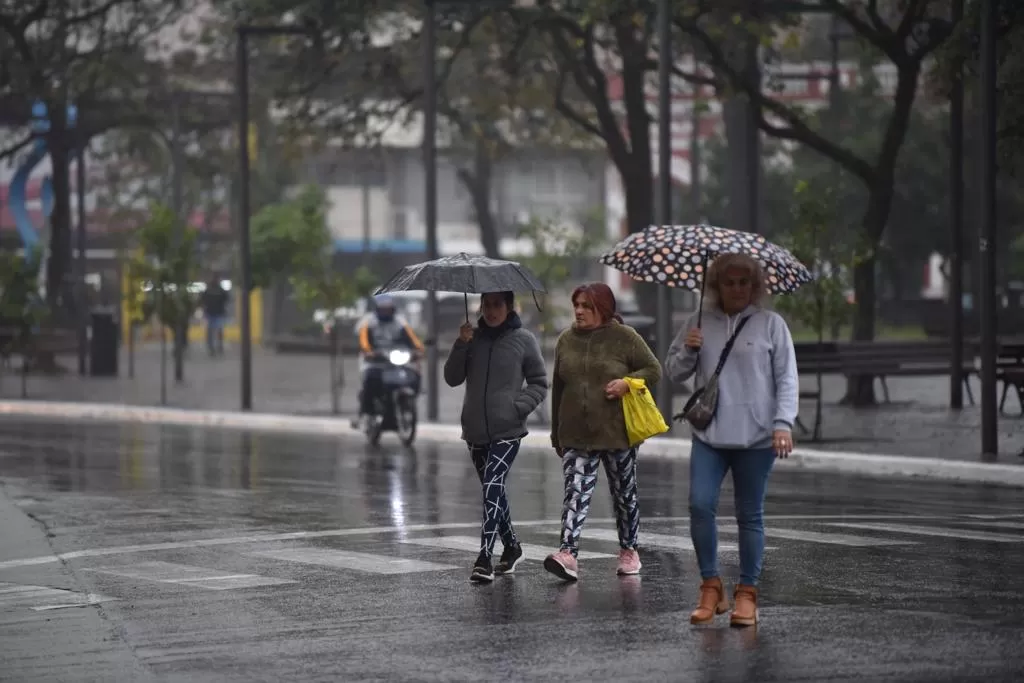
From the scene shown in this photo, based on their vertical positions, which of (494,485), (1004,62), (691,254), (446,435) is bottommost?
(446,435)

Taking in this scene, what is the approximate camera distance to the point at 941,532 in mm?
14117

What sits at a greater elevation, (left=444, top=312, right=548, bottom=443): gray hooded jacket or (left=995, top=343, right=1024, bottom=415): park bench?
(left=444, top=312, right=548, bottom=443): gray hooded jacket

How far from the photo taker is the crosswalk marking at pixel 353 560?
488 inches

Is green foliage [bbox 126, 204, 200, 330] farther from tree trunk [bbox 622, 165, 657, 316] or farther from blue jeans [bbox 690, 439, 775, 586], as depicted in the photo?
blue jeans [bbox 690, 439, 775, 586]

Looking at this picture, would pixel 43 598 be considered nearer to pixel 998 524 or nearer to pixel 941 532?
pixel 941 532

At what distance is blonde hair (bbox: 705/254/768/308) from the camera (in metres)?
9.75

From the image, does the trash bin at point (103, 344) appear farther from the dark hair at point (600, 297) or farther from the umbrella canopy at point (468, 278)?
the dark hair at point (600, 297)

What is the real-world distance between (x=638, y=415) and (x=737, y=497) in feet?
5.53

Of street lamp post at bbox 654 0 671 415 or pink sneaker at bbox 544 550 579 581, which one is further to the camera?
street lamp post at bbox 654 0 671 415

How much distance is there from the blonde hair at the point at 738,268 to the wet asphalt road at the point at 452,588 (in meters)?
1.48

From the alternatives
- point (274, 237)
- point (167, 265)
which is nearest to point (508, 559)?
point (167, 265)

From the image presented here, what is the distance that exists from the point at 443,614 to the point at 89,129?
141ft

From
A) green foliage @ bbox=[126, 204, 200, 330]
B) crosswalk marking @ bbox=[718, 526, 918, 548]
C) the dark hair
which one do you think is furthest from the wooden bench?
the dark hair

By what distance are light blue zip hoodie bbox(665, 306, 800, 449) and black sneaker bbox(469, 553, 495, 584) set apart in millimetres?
2192
